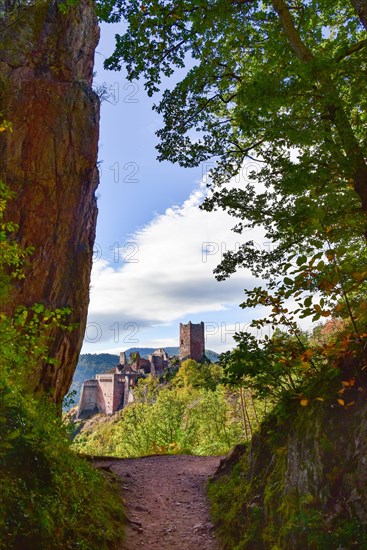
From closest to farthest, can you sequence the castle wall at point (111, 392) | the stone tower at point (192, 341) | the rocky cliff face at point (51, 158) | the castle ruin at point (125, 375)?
1. the rocky cliff face at point (51, 158)
2. the castle wall at point (111, 392)
3. the castle ruin at point (125, 375)
4. the stone tower at point (192, 341)

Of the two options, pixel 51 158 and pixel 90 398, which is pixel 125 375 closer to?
pixel 90 398

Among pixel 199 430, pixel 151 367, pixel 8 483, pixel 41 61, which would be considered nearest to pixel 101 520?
pixel 8 483

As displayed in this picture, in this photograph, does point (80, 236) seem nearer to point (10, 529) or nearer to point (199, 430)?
point (10, 529)

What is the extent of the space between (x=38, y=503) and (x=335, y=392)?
356cm

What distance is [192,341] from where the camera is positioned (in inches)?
2608

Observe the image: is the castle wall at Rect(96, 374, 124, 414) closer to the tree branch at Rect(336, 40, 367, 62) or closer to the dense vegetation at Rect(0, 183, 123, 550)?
the dense vegetation at Rect(0, 183, 123, 550)

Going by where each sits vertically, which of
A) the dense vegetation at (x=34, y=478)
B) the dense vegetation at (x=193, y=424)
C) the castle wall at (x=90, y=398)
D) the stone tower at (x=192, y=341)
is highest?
the stone tower at (x=192, y=341)

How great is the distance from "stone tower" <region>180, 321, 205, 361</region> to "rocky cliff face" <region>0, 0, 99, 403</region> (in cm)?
5349

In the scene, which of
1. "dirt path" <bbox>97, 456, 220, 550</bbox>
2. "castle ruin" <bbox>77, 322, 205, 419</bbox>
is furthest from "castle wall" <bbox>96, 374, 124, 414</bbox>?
"dirt path" <bbox>97, 456, 220, 550</bbox>

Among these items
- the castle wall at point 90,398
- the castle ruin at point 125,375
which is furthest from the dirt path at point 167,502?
the castle wall at point 90,398

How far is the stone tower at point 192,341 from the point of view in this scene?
216 ft

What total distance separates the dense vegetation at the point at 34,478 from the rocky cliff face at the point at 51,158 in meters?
5.65

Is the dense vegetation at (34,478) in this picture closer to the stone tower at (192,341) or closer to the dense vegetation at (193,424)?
the dense vegetation at (193,424)

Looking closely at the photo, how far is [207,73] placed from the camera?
7.56m
